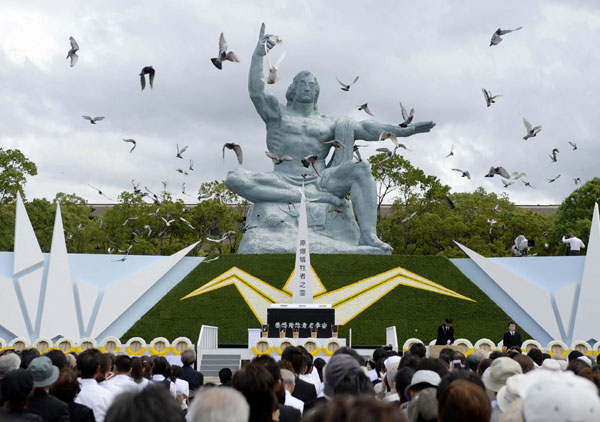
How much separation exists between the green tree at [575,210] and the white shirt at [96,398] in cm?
3394

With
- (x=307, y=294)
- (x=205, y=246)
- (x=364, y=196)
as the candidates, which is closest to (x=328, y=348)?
(x=307, y=294)

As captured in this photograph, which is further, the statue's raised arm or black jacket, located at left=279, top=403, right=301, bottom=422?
the statue's raised arm

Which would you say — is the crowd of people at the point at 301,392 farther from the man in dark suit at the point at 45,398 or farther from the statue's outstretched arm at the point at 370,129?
the statue's outstretched arm at the point at 370,129

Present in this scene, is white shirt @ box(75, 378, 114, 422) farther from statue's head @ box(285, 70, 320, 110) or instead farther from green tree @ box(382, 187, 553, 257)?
green tree @ box(382, 187, 553, 257)

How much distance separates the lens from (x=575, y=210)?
37.4 meters

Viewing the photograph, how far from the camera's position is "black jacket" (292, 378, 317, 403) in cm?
595

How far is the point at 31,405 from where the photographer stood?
4.71 meters

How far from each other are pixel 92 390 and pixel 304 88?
2246 centimetres

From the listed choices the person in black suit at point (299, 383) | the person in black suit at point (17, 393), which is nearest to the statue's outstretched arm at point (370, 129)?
the person in black suit at point (299, 383)

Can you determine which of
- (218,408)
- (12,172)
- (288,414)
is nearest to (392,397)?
(288,414)

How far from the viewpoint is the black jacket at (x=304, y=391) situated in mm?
5949

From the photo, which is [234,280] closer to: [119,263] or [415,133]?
[119,263]

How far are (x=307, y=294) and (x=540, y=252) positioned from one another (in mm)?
25282

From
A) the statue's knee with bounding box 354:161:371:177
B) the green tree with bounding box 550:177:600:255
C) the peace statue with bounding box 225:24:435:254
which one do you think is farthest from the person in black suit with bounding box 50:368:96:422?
the green tree with bounding box 550:177:600:255
